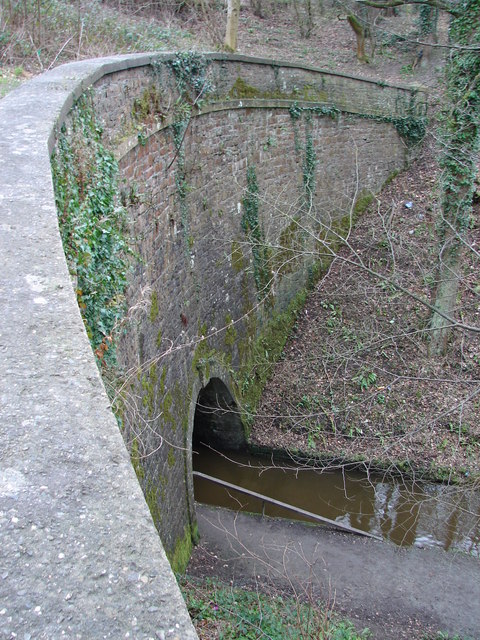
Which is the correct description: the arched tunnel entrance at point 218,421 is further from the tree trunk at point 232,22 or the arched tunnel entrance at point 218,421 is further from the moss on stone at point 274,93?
the tree trunk at point 232,22

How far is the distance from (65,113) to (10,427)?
3.24 m

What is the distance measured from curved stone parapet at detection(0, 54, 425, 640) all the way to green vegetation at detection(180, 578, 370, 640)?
0.83m

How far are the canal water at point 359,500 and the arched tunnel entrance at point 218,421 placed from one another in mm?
281

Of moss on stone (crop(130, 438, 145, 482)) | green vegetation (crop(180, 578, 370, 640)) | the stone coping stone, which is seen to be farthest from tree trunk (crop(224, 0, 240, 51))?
the stone coping stone

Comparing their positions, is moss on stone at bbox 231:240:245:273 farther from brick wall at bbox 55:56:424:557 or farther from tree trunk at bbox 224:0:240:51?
tree trunk at bbox 224:0:240:51

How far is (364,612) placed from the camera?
279 inches

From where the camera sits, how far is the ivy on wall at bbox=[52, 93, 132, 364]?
11.9 ft

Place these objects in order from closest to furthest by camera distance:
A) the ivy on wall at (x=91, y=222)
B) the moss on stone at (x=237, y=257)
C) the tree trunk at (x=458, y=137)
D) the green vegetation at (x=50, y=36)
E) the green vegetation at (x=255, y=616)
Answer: the ivy on wall at (x=91, y=222)
the green vegetation at (x=255, y=616)
the green vegetation at (x=50, y=36)
the tree trunk at (x=458, y=137)
the moss on stone at (x=237, y=257)

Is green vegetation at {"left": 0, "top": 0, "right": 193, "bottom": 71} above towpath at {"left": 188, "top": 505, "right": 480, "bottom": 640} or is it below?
above

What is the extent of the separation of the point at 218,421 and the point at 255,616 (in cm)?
460

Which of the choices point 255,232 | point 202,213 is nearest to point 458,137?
point 255,232

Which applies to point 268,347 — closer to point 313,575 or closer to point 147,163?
point 313,575

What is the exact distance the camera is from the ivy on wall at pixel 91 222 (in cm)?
363

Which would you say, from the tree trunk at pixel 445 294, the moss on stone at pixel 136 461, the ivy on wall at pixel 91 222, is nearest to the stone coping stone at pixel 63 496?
the ivy on wall at pixel 91 222
